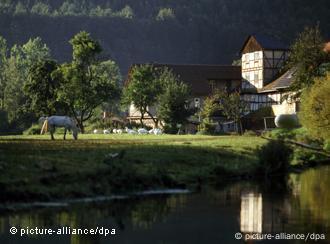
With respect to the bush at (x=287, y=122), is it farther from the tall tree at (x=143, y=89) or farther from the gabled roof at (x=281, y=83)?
the tall tree at (x=143, y=89)

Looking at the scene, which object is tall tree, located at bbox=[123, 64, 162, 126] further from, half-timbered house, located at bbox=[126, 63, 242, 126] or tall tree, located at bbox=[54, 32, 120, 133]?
tall tree, located at bbox=[54, 32, 120, 133]

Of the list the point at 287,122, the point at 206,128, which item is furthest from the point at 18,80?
the point at 287,122

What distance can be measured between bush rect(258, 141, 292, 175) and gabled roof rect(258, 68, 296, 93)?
48194 millimetres

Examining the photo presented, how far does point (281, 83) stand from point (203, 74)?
62.1 feet

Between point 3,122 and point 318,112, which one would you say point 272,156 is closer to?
point 318,112

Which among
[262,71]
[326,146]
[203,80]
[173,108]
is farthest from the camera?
[203,80]

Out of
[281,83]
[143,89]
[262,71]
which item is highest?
[262,71]

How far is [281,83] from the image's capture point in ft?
344

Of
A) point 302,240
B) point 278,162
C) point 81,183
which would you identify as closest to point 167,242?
point 302,240

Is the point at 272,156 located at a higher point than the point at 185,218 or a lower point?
higher

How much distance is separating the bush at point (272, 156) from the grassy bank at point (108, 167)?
0.69 metres

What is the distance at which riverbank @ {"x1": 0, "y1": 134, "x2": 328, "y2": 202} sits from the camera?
37125 mm

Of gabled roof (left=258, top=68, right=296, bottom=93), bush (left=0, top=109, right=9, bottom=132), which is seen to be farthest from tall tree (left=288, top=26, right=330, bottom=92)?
bush (left=0, top=109, right=9, bottom=132)

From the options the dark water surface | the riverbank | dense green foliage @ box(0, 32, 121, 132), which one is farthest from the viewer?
dense green foliage @ box(0, 32, 121, 132)
